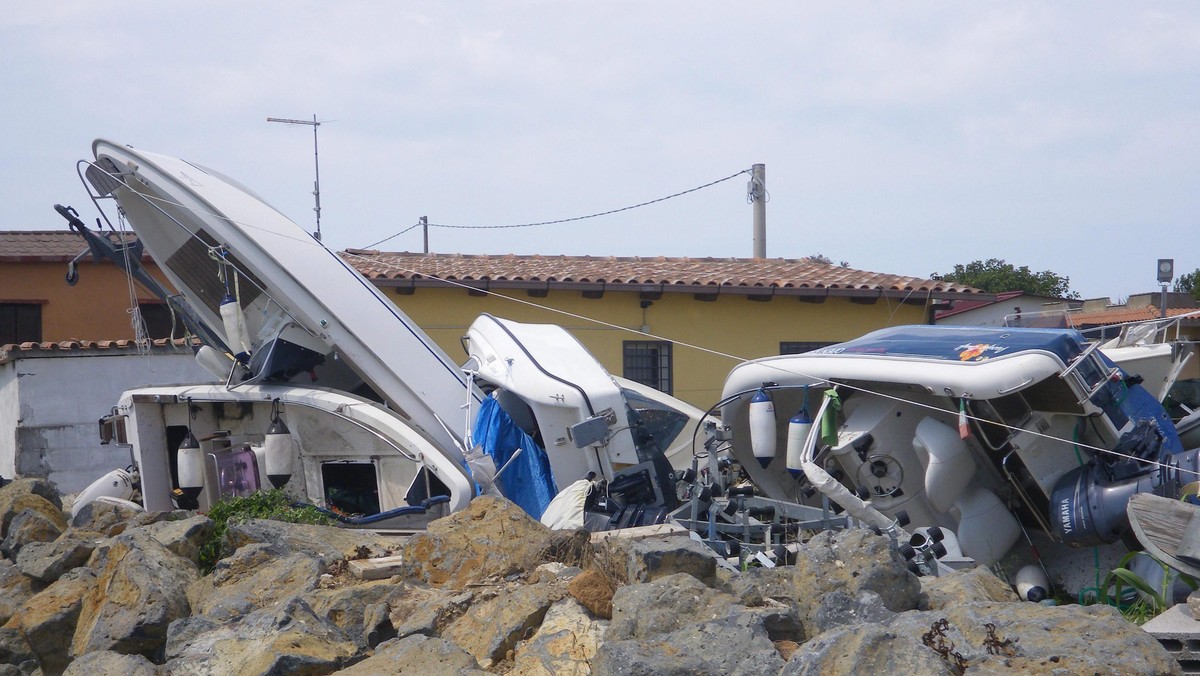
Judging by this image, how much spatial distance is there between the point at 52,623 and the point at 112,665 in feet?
6.76

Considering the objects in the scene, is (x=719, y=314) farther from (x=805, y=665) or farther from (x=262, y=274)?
(x=805, y=665)

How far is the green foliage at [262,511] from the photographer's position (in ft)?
27.7

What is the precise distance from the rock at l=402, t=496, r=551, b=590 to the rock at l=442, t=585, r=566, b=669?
66 cm

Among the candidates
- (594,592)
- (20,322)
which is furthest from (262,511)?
(20,322)

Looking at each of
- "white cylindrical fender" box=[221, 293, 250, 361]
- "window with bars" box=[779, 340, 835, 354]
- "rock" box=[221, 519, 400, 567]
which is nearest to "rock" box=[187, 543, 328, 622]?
"rock" box=[221, 519, 400, 567]

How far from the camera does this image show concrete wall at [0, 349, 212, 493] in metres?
15.8

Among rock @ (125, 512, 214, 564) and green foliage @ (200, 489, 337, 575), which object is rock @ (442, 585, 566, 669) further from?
green foliage @ (200, 489, 337, 575)

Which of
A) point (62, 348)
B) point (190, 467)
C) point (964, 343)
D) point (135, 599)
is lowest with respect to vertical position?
point (135, 599)

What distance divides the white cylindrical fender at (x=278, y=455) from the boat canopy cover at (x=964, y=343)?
4.54m

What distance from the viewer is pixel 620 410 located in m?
8.88

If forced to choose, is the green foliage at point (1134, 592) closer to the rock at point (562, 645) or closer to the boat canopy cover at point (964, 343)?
the boat canopy cover at point (964, 343)

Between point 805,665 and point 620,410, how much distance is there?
4.87 m

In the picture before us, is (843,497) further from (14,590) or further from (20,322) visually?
(20,322)

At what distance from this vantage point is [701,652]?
4.54 m
